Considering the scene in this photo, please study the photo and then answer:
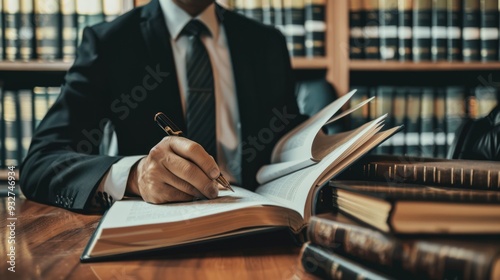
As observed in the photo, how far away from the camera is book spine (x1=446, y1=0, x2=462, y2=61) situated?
1.67 meters

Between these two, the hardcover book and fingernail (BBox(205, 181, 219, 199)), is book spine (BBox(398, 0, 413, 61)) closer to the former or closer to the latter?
fingernail (BBox(205, 181, 219, 199))

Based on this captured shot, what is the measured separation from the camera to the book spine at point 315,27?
1.64 meters

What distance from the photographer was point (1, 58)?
1.59 meters

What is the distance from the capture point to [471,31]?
1681 mm

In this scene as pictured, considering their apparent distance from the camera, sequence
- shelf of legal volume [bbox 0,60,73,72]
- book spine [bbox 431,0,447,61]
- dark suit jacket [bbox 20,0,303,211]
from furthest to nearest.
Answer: book spine [bbox 431,0,447,61] → shelf of legal volume [bbox 0,60,73,72] → dark suit jacket [bbox 20,0,303,211]

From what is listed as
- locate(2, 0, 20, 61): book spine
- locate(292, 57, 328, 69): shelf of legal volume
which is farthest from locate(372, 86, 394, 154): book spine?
locate(2, 0, 20, 61): book spine

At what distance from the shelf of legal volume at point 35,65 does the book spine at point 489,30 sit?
1.52 meters

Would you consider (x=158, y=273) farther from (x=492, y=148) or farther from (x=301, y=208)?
(x=492, y=148)

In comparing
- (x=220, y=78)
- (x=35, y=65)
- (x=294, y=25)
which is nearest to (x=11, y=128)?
(x=35, y=65)

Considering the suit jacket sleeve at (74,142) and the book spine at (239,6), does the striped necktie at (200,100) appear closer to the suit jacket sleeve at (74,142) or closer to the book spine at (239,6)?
the suit jacket sleeve at (74,142)

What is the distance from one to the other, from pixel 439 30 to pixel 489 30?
19 cm

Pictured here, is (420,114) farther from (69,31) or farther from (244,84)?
(69,31)

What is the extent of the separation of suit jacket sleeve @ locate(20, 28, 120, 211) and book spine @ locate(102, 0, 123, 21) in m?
0.46

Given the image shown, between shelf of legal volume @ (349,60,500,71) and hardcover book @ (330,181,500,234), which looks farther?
shelf of legal volume @ (349,60,500,71)
